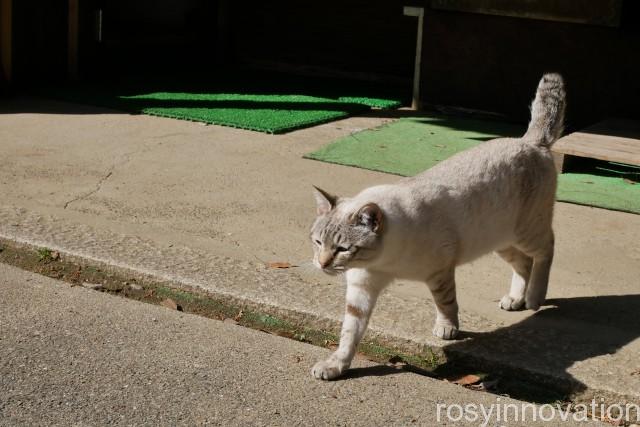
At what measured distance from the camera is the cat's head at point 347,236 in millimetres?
3922

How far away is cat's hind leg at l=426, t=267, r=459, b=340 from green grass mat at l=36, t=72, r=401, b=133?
410cm

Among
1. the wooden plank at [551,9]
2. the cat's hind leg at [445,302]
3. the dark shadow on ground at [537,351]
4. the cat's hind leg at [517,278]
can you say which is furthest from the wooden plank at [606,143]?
the cat's hind leg at [445,302]

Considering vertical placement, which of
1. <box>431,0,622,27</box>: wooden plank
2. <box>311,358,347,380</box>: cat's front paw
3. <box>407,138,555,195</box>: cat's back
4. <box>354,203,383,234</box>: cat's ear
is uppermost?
<box>431,0,622,27</box>: wooden plank

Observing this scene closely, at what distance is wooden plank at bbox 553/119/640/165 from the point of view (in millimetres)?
7172

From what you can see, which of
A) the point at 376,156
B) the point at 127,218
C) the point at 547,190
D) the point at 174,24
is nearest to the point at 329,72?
the point at 174,24

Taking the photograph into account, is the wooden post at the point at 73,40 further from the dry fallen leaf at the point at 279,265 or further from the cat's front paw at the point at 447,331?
the cat's front paw at the point at 447,331

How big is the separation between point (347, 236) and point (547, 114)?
60.0 inches

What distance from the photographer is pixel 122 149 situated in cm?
743

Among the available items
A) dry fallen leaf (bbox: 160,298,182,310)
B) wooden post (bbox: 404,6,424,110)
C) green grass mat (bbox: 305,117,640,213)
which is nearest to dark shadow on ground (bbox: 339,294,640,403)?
dry fallen leaf (bbox: 160,298,182,310)

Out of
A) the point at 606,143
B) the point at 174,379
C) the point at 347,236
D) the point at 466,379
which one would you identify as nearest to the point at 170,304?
the point at 174,379

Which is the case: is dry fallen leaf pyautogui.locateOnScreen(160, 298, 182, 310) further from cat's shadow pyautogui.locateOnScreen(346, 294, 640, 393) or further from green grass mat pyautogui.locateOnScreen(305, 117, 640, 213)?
green grass mat pyautogui.locateOnScreen(305, 117, 640, 213)

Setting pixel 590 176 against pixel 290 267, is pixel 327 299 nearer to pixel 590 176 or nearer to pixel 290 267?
pixel 290 267

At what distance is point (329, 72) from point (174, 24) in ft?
6.80

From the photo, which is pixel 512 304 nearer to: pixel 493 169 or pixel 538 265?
pixel 538 265
